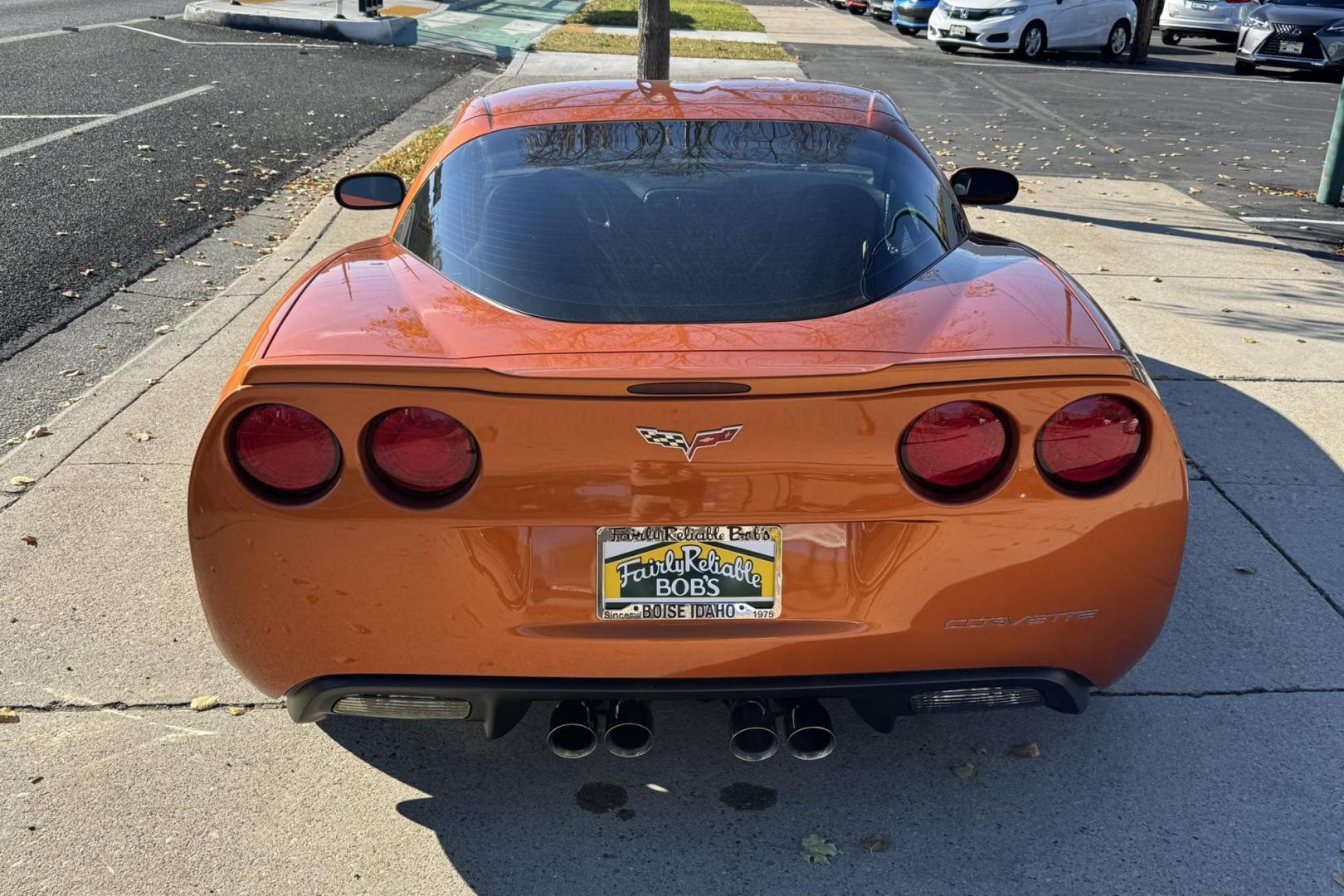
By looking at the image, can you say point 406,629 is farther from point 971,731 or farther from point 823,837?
point 971,731

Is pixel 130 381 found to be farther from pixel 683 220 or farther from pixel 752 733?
pixel 752 733

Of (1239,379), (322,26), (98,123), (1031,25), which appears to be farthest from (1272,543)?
(1031,25)

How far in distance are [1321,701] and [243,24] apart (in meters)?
20.6

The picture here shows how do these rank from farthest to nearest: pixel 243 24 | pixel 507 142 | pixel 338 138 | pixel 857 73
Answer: pixel 243 24
pixel 857 73
pixel 338 138
pixel 507 142

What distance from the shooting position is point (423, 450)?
2.61 m

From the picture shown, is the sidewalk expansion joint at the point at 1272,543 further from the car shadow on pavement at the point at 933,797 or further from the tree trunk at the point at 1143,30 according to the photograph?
the tree trunk at the point at 1143,30

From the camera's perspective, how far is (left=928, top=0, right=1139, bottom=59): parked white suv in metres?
21.8

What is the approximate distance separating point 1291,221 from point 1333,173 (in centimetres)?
84

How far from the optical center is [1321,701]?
11.5 ft

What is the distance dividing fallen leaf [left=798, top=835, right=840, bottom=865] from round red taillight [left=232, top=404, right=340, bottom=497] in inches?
52.2

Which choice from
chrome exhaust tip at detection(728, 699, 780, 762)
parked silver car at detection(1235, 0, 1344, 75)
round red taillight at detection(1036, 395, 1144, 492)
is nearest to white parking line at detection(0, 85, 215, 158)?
chrome exhaust tip at detection(728, 699, 780, 762)

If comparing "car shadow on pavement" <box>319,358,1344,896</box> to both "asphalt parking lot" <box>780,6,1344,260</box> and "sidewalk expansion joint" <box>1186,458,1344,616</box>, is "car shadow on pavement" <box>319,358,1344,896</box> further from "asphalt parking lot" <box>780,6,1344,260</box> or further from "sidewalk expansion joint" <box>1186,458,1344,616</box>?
"asphalt parking lot" <box>780,6,1344,260</box>

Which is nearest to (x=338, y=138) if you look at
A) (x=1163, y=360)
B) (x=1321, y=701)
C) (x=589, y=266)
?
(x=1163, y=360)

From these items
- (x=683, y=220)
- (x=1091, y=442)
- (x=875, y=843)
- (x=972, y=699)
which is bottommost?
(x=875, y=843)
